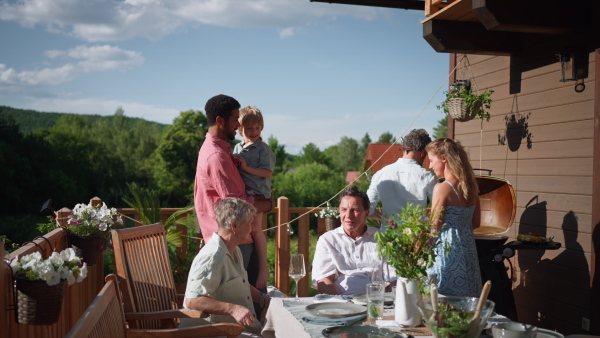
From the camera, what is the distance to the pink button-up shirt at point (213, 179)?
318 centimetres

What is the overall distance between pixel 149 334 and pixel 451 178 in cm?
175

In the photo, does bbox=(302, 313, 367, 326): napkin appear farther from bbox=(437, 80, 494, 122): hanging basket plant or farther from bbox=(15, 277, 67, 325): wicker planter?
bbox=(437, 80, 494, 122): hanging basket plant

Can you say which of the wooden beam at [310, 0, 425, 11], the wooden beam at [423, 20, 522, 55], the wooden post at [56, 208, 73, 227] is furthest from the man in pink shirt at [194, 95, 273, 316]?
the wooden beam at [310, 0, 425, 11]

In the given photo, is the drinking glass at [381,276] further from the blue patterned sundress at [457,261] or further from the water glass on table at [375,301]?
the blue patterned sundress at [457,261]

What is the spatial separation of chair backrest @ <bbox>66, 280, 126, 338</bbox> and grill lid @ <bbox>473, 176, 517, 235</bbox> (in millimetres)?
3031

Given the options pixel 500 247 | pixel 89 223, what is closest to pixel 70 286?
pixel 89 223

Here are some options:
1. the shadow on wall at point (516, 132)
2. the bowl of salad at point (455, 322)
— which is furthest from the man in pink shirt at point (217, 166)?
the shadow on wall at point (516, 132)

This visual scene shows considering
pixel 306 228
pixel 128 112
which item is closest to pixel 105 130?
pixel 128 112

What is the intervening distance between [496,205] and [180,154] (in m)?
44.5

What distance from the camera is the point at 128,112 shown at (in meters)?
72.6

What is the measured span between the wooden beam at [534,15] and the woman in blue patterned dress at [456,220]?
1.03 meters

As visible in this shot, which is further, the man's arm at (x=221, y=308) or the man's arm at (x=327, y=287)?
the man's arm at (x=327, y=287)

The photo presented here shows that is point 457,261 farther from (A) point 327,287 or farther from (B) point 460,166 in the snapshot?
(A) point 327,287

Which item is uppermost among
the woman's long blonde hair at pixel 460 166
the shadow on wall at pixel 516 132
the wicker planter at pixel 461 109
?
the wicker planter at pixel 461 109
